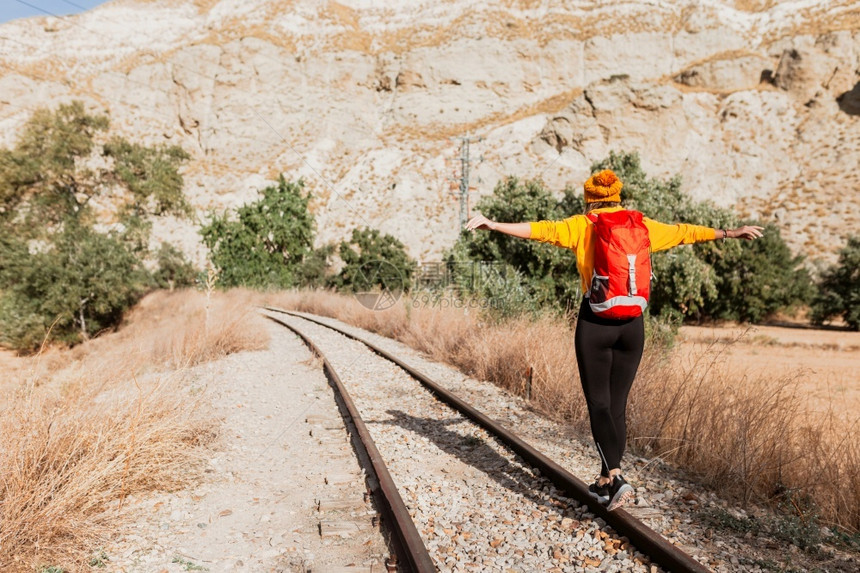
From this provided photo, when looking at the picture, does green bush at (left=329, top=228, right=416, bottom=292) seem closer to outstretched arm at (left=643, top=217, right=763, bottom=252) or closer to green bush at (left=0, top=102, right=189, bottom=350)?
green bush at (left=0, top=102, right=189, bottom=350)

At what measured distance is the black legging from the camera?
328 cm

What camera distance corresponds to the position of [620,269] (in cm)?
307

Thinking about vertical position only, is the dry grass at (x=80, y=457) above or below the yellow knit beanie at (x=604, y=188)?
below

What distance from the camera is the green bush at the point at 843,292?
82.1 feet

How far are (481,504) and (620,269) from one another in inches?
78.9

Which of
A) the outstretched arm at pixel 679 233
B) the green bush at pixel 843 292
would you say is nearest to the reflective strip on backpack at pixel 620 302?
the outstretched arm at pixel 679 233

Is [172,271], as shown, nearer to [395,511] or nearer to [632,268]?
[395,511]

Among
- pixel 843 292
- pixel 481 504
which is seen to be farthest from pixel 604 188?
pixel 843 292

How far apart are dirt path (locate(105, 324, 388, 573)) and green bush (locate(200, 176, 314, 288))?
99.5ft

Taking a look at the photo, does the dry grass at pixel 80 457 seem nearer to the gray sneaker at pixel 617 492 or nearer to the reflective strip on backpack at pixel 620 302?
the gray sneaker at pixel 617 492

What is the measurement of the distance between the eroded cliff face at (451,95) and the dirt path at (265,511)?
3801cm

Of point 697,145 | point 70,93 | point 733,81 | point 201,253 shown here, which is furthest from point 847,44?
point 70,93

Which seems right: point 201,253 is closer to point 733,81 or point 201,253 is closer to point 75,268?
point 75,268

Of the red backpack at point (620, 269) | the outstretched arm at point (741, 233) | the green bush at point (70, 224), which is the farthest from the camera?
the green bush at point (70, 224)
